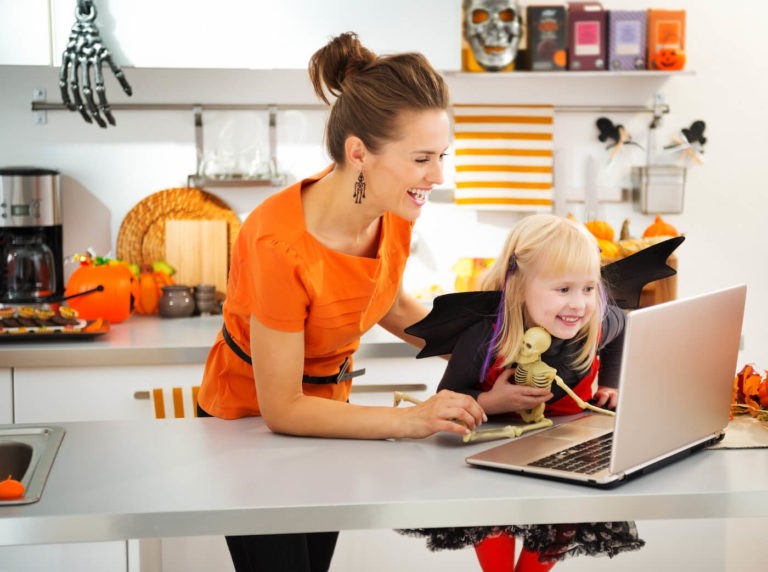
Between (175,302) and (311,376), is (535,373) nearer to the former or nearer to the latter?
(311,376)

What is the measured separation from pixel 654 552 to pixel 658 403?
0.91 meters

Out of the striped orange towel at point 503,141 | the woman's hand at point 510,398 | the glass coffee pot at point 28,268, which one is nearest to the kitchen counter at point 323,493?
the woman's hand at point 510,398

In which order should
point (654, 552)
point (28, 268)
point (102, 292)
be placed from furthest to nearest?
point (28, 268) < point (102, 292) < point (654, 552)

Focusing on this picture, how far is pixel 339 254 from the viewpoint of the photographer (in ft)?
4.98

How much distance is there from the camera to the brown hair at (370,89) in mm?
1483

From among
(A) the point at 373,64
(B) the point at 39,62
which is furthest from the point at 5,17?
(A) the point at 373,64

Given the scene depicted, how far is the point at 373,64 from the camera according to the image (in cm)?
155

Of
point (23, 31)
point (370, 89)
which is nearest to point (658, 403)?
point (370, 89)

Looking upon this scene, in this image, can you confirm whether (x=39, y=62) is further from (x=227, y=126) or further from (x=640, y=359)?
(x=640, y=359)

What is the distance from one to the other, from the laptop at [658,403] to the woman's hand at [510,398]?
0.07 metres

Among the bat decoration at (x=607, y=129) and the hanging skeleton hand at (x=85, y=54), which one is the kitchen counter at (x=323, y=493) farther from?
the bat decoration at (x=607, y=129)

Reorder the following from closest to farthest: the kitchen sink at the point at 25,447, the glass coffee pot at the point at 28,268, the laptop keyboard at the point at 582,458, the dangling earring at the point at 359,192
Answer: the laptop keyboard at the point at 582,458, the kitchen sink at the point at 25,447, the dangling earring at the point at 359,192, the glass coffee pot at the point at 28,268

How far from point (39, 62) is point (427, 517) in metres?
1.88

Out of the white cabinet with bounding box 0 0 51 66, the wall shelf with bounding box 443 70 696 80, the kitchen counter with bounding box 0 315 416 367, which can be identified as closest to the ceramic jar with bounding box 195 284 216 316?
the kitchen counter with bounding box 0 315 416 367
